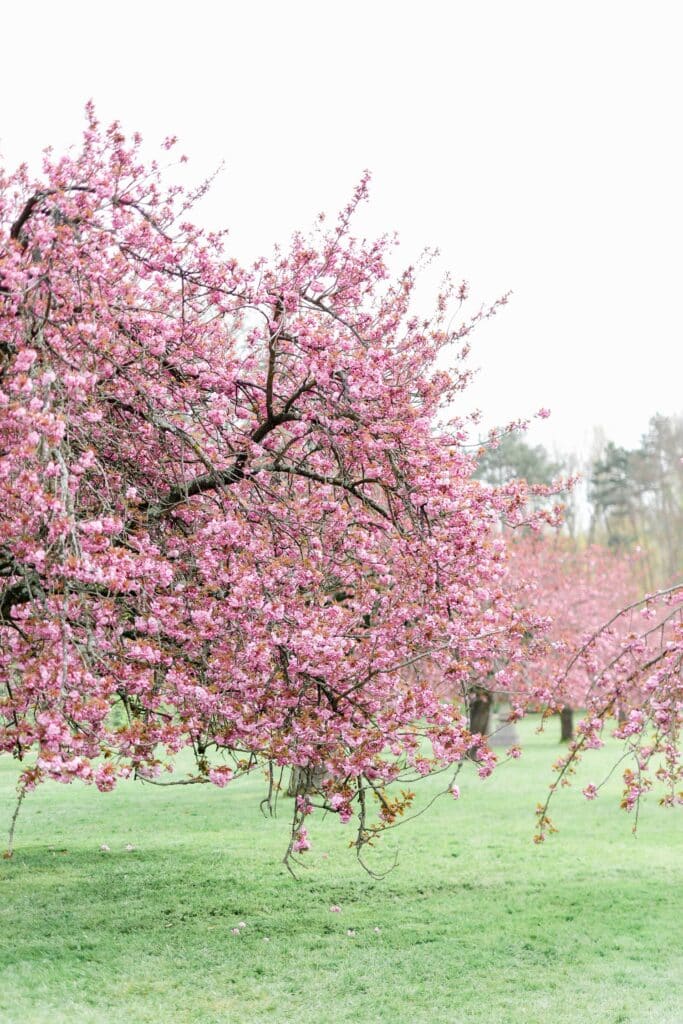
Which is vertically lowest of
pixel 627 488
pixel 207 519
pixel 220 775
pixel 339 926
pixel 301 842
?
pixel 339 926

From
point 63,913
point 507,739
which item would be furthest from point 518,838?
point 507,739

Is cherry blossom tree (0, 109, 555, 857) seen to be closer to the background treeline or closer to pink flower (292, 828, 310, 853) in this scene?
pink flower (292, 828, 310, 853)

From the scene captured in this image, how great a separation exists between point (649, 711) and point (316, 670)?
2190mm

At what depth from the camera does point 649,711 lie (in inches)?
267

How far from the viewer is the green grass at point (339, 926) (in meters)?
7.38

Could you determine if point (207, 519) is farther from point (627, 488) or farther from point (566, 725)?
point (627, 488)

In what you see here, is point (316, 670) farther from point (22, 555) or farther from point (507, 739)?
point (507, 739)

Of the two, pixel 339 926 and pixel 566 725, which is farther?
pixel 566 725

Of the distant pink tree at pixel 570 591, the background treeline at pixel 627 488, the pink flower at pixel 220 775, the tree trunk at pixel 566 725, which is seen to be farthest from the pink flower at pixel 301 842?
the background treeline at pixel 627 488

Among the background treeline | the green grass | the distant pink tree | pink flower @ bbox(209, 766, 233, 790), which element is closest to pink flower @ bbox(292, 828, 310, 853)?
pink flower @ bbox(209, 766, 233, 790)

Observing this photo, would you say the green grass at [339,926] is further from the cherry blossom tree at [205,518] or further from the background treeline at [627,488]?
the background treeline at [627,488]

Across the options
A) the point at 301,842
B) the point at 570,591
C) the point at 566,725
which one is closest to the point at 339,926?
the point at 301,842

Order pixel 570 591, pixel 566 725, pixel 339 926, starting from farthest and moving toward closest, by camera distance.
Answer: pixel 570 591, pixel 566 725, pixel 339 926

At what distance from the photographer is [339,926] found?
934 cm
